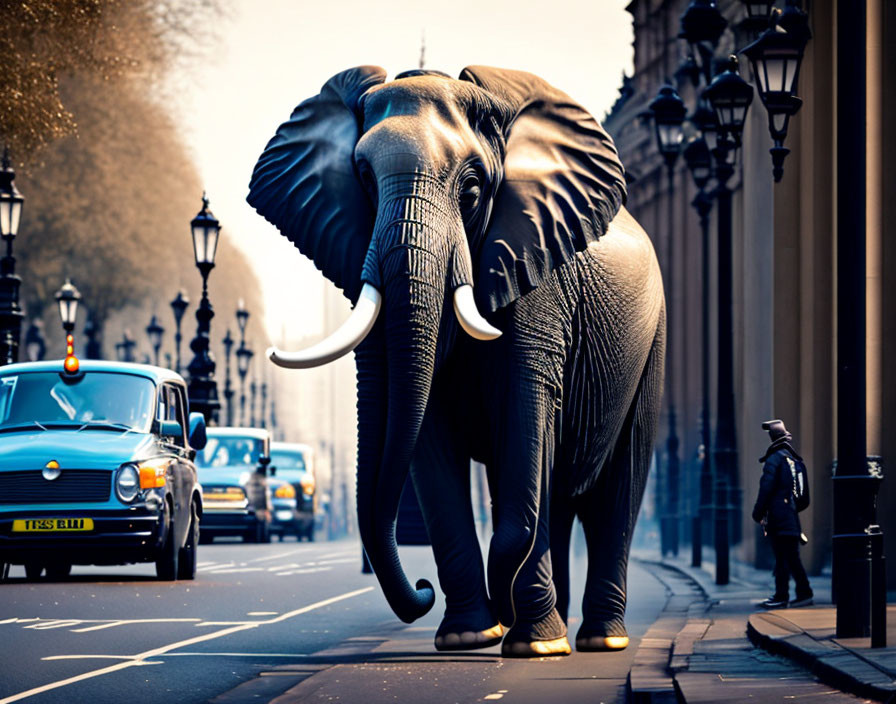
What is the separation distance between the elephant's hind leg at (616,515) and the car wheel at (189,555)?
848cm

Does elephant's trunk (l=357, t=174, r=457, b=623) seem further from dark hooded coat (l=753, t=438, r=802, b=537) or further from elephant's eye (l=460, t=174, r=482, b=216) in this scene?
dark hooded coat (l=753, t=438, r=802, b=537)

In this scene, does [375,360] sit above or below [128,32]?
below

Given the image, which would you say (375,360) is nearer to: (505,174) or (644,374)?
(505,174)

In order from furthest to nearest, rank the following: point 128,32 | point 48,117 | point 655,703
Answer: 1. point 128,32
2. point 48,117
3. point 655,703

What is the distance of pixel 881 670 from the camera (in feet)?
34.0

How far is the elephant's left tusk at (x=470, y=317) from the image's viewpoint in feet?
36.6

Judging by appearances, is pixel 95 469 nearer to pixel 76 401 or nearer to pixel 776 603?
pixel 76 401

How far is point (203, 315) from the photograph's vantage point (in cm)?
3553

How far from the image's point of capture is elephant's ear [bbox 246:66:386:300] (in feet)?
39.0

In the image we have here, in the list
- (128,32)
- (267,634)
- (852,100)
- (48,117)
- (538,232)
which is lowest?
(267,634)

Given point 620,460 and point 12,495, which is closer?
point 620,460

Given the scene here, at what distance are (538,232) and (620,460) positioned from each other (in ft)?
7.62

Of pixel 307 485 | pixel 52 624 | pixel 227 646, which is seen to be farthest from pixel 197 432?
pixel 307 485

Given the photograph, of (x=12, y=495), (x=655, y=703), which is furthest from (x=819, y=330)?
(x=655, y=703)
